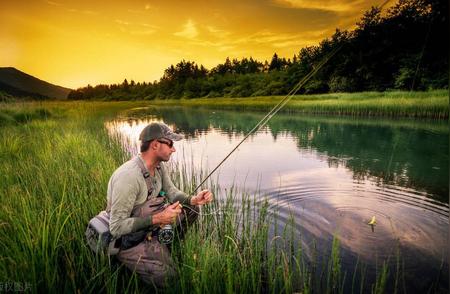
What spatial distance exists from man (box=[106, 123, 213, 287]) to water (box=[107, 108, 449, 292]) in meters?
2.22

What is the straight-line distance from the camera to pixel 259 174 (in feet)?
29.9

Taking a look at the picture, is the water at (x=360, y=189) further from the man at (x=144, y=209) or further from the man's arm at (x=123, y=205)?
the man's arm at (x=123, y=205)

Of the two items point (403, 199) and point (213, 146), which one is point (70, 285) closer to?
point (403, 199)

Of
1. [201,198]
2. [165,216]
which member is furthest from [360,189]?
[165,216]

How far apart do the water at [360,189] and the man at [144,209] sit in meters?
2.22

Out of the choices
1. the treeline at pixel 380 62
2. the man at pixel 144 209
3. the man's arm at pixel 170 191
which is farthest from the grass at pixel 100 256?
the treeline at pixel 380 62

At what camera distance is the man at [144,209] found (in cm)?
275

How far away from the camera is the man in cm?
275

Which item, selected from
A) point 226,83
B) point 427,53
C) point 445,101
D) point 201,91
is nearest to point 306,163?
point 445,101

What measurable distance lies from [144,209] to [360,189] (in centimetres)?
632

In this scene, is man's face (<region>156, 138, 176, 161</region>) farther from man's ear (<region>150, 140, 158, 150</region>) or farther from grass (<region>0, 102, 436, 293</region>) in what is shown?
grass (<region>0, 102, 436, 293</region>)

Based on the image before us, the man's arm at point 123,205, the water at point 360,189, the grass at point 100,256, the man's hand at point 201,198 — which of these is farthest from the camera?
the water at point 360,189

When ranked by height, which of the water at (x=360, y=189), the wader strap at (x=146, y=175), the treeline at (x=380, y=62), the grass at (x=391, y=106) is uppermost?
the treeline at (x=380, y=62)

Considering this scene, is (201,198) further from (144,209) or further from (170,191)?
(144,209)
